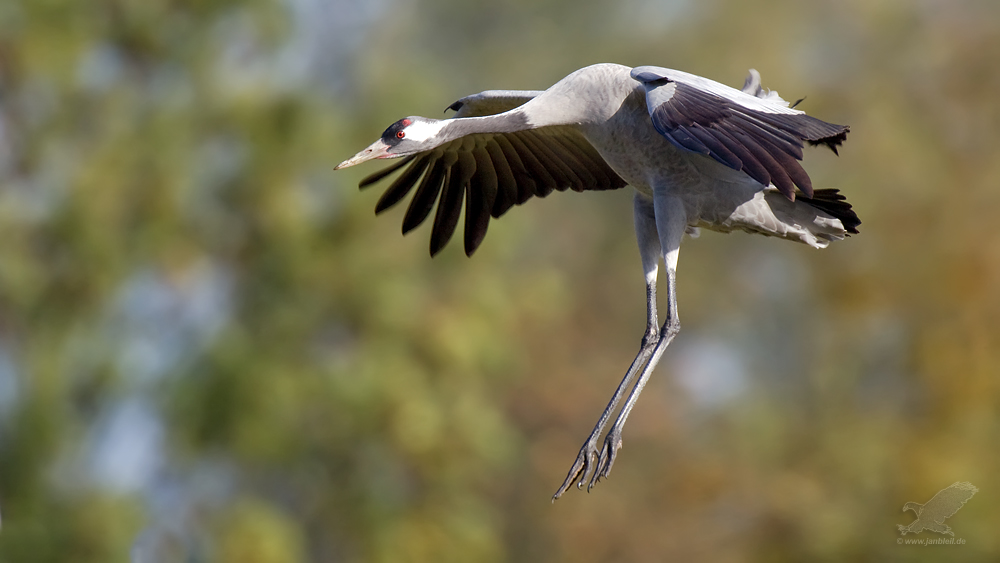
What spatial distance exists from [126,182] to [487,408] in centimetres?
539

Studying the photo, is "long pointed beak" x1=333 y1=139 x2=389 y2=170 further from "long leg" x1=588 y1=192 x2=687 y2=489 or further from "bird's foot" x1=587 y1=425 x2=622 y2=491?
"bird's foot" x1=587 y1=425 x2=622 y2=491

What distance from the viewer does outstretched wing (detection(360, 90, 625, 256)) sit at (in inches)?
281

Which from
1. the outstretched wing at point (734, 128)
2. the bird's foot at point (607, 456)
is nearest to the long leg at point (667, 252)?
the bird's foot at point (607, 456)

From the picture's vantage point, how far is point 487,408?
55.9 feet

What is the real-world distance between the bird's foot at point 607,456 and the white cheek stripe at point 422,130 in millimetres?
1708

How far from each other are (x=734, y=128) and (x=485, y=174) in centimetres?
215

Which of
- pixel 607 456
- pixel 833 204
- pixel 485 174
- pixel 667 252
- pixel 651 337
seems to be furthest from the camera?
pixel 485 174

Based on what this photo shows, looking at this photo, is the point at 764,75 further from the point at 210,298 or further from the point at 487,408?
the point at 210,298

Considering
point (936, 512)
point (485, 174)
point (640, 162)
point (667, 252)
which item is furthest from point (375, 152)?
point (936, 512)

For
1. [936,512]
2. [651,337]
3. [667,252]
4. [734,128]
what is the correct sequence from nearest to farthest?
1. [734,128]
2. [667,252]
3. [651,337]
4. [936,512]

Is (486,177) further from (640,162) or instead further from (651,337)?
(651,337)

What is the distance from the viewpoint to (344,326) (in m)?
17.1

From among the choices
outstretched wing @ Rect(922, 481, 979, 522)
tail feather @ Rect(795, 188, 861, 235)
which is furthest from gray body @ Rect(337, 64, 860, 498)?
outstretched wing @ Rect(922, 481, 979, 522)

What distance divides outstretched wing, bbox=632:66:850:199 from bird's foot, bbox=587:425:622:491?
133cm
